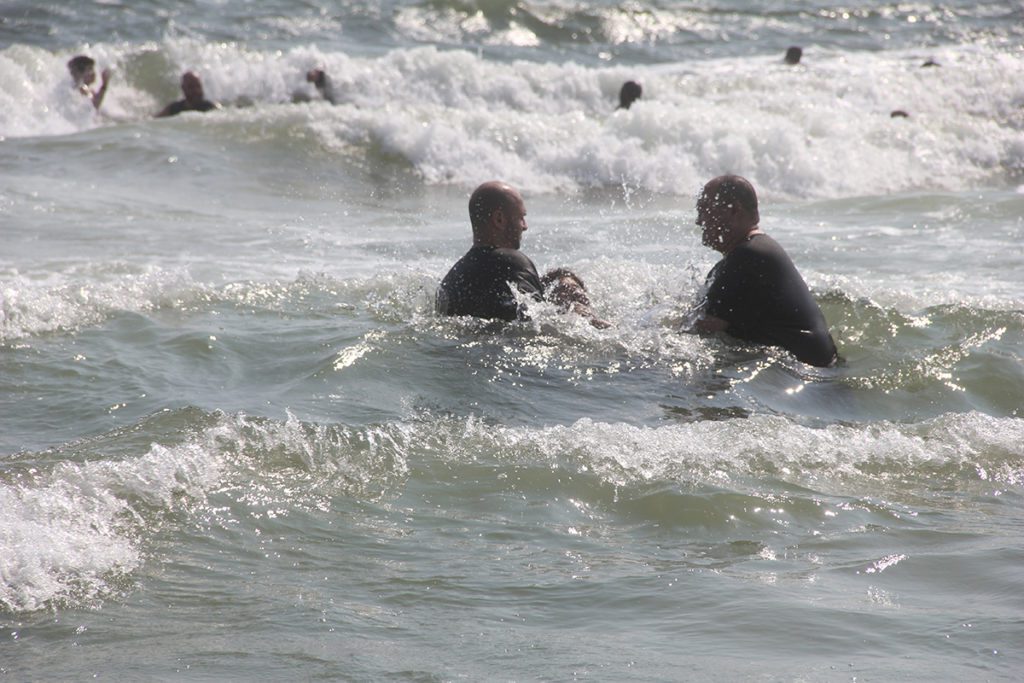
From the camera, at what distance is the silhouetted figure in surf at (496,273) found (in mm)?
8125

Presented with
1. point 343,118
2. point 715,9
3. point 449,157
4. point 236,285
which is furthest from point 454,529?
point 715,9

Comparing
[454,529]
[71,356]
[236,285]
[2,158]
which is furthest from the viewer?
[2,158]

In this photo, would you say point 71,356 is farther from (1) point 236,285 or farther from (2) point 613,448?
(2) point 613,448

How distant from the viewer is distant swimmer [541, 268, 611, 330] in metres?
8.28

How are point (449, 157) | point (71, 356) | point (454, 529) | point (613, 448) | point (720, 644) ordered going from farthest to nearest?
point (449, 157)
point (71, 356)
point (613, 448)
point (454, 529)
point (720, 644)

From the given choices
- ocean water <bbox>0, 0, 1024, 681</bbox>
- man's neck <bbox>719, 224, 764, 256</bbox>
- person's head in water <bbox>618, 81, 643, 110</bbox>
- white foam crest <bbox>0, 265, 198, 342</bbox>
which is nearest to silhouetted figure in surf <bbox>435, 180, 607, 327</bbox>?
ocean water <bbox>0, 0, 1024, 681</bbox>

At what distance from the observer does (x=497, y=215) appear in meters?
8.22

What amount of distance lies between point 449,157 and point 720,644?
45.0 ft

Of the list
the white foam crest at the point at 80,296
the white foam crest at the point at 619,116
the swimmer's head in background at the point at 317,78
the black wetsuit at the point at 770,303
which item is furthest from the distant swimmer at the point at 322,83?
the black wetsuit at the point at 770,303

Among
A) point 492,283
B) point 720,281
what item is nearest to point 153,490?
point 492,283

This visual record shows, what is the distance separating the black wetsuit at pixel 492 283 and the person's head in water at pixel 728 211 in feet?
3.68

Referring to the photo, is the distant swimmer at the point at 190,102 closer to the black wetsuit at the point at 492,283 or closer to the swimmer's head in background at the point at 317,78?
the swimmer's head in background at the point at 317,78

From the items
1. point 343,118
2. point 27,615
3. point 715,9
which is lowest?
point 27,615

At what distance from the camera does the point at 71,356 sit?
7.69 metres
